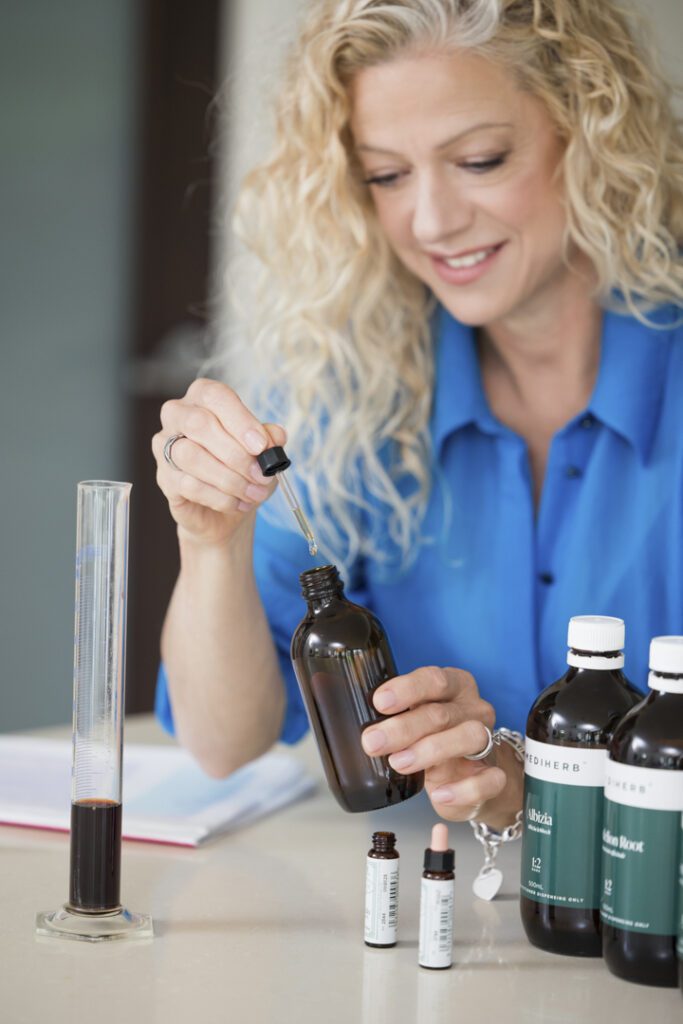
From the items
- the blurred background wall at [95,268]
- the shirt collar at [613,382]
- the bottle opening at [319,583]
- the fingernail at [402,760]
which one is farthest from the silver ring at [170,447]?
the blurred background wall at [95,268]

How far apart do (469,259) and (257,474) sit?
54 cm

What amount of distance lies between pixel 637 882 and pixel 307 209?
103 cm

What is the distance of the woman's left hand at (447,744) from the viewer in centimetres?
105

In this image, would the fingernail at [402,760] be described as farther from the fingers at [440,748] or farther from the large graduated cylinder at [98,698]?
the large graduated cylinder at [98,698]

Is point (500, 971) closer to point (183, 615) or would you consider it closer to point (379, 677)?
point (379, 677)

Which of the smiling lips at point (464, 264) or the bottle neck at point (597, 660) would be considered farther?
the smiling lips at point (464, 264)

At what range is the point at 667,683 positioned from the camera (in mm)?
899

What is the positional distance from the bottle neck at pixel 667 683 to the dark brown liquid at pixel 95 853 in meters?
0.44

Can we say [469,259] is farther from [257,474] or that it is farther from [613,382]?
[257,474]

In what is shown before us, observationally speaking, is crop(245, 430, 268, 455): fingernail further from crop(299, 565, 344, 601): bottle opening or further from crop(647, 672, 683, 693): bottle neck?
crop(647, 672, 683, 693): bottle neck

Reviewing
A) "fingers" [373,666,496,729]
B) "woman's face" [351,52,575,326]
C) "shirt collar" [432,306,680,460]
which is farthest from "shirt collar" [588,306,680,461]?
"fingers" [373,666,496,729]

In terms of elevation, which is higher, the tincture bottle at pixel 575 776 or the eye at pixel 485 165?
the eye at pixel 485 165

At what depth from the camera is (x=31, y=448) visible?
354 centimetres

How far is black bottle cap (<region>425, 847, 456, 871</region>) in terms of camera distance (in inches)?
38.1
